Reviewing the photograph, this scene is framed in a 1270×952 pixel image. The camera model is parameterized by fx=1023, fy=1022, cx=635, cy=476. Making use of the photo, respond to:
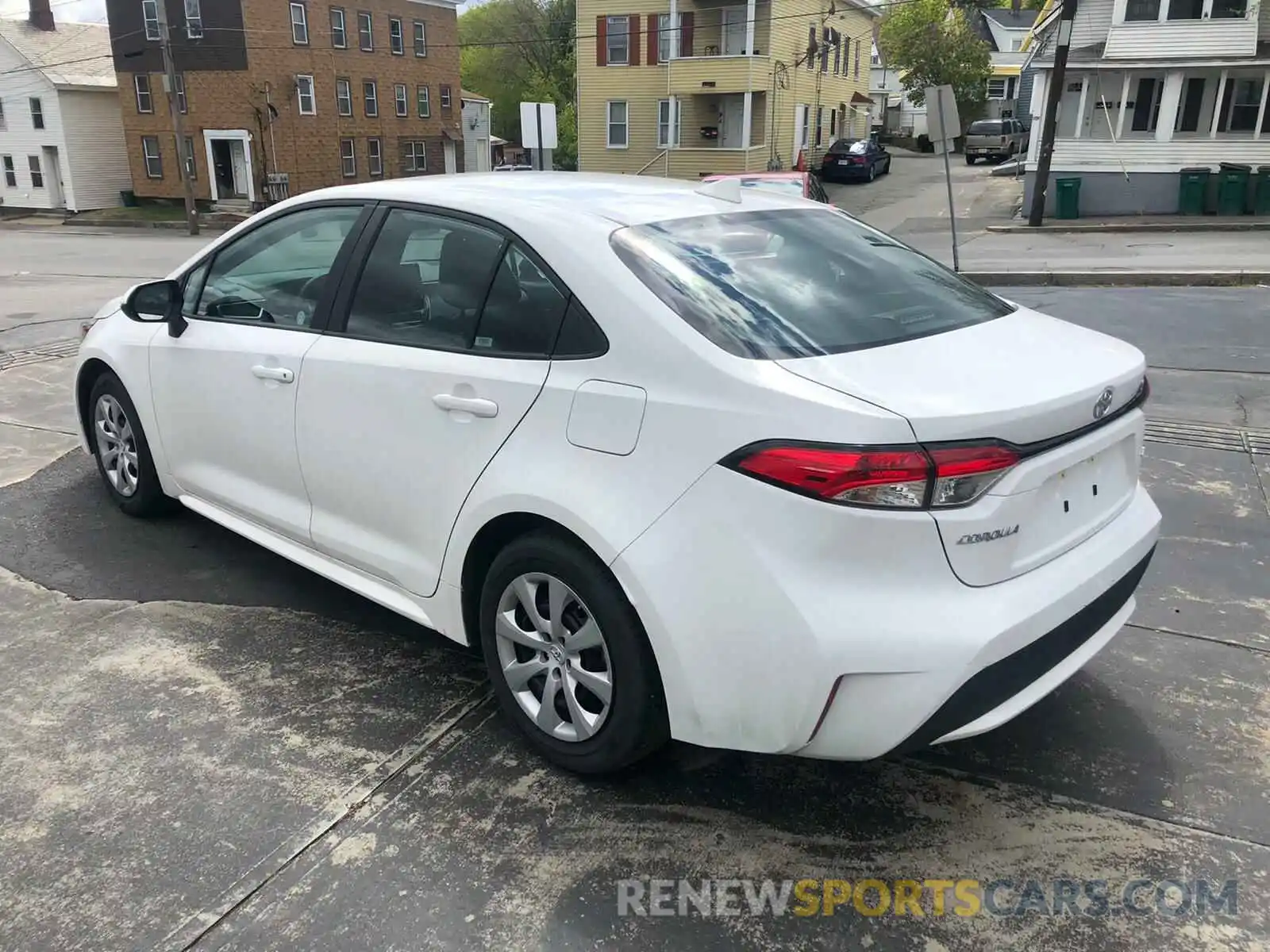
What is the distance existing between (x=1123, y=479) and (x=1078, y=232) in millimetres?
20925

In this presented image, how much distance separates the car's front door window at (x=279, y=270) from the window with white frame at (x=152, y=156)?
40.1 meters

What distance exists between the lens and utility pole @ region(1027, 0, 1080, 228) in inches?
819

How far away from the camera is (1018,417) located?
2.43 metres

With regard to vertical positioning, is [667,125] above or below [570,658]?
above

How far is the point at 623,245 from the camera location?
2.91 metres

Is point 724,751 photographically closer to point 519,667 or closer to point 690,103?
point 519,667

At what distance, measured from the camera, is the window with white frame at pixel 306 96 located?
37.5m

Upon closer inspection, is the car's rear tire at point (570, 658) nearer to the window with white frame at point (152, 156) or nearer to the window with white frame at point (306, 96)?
the window with white frame at point (306, 96)

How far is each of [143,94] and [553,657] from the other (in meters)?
43.1

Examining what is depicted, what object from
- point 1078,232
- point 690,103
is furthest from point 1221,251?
point 690,103

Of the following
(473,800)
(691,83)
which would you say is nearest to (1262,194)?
(691,83)

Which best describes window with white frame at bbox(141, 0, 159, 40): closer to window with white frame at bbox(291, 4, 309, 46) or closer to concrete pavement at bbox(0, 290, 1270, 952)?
window with white frame at bbox(291, 4, 309, 46)

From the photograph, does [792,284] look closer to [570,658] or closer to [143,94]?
[570,658]

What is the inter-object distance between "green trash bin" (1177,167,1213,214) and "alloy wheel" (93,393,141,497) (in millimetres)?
23893
